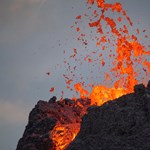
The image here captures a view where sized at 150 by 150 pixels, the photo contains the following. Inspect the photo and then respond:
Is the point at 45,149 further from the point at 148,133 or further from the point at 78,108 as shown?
the point at 148,133

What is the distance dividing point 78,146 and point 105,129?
1.85 metres

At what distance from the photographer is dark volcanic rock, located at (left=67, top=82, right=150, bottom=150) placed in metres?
16.6

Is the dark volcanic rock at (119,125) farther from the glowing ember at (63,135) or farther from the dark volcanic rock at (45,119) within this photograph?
the dark volcanic rock at (45,119)

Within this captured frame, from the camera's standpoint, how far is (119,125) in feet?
58.0

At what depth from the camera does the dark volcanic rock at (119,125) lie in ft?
54.5

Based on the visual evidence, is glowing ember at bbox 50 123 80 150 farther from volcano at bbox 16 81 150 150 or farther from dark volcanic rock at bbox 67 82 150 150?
dark volcanic rock at bbox 67 82 150 150

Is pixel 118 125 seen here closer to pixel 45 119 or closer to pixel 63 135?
pixel 63 135

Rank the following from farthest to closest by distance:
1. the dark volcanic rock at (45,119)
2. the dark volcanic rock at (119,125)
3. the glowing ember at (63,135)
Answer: the dark volcanic rock at (45,119)
the glowing ember at (63,135)
the dark volcanic rock at (119,125)

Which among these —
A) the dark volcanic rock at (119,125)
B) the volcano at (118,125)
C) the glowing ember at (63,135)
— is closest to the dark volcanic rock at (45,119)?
the glowing ember at (63,135)

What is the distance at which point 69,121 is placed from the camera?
3434 centimetres

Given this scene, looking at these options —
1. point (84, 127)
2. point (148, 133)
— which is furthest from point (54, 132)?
point (148, 133)

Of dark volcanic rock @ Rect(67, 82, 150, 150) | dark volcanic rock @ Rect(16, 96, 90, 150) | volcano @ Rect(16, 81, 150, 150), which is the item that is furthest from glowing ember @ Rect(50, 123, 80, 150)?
dark volcanic rock @ Rect(67, 82, 150, 150)

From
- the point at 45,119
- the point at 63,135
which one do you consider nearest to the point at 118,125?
the point at 63,135

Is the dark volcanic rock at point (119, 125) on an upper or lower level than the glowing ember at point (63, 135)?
lower
